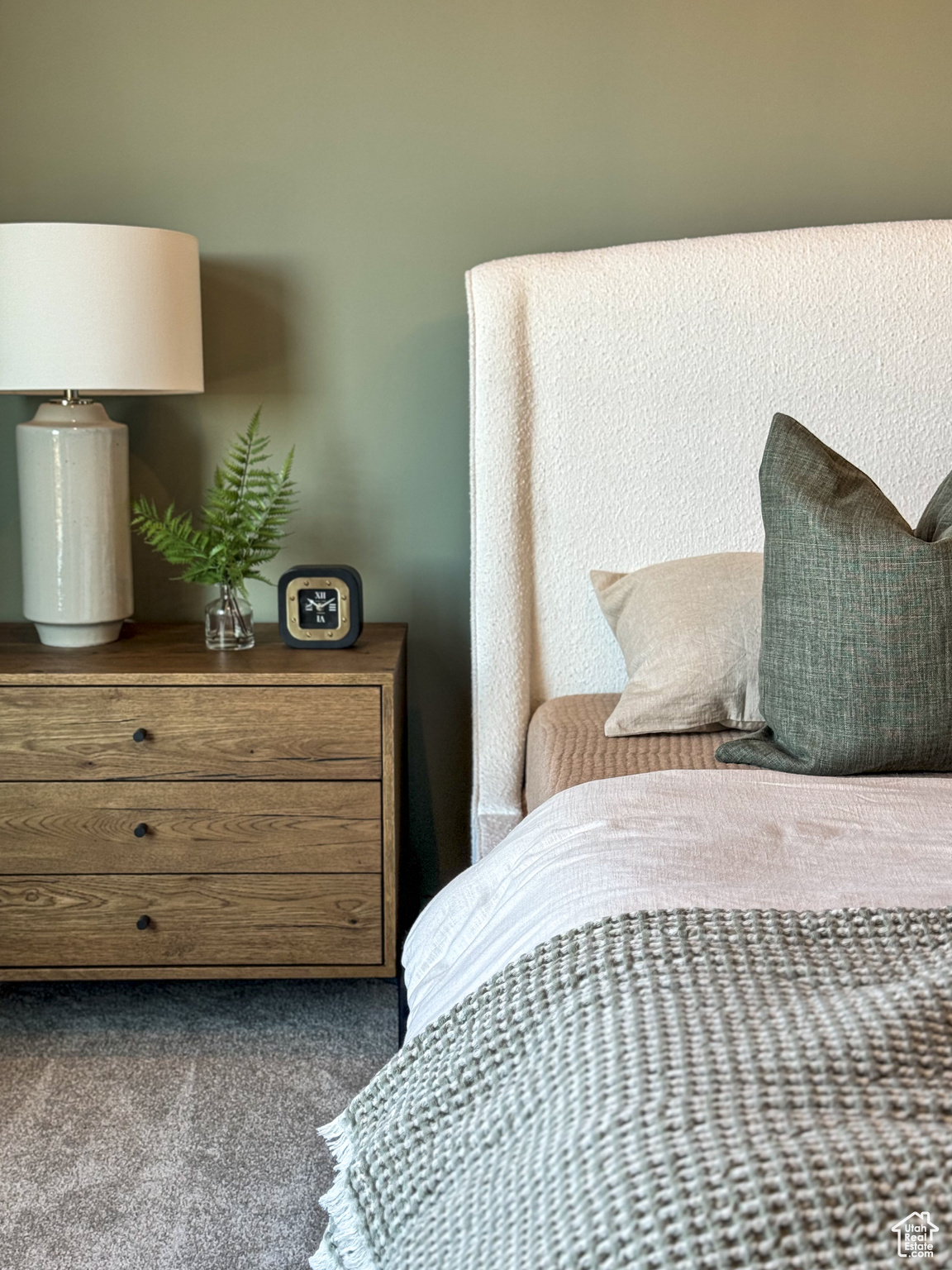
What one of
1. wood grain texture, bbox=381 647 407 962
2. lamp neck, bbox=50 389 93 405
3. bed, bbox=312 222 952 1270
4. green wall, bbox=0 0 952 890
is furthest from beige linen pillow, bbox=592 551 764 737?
lamp neck, bbox=50 389 93 405

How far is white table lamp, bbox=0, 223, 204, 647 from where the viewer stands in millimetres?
1709

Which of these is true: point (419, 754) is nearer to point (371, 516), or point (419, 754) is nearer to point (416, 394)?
A: point (371, 516)

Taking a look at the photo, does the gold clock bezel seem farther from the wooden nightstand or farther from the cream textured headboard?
the cream textured headboard

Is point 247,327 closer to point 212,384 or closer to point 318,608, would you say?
point 212,384

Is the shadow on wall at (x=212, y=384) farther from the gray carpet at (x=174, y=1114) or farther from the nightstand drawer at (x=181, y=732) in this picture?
the gray carpet at (x=174, y=1114)

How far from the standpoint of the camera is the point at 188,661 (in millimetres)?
1784

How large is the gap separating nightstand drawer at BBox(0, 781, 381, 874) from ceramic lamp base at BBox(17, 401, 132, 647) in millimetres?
309

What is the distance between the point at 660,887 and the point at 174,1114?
0.97m

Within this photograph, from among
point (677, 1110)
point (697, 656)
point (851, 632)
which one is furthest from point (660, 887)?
point (697, 656)

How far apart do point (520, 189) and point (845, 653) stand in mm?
1157

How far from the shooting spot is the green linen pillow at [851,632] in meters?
1.34

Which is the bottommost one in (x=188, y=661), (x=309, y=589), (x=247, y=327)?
(x=188, y=661)

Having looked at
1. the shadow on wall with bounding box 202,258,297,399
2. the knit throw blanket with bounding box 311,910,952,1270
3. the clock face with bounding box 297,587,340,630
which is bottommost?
the knit throw blanket with bounding box 311,910,952,1270

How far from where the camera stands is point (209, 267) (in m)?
2.06
